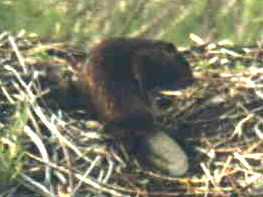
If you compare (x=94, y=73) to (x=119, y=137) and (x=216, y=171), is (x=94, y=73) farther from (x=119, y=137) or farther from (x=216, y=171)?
(x=216, y=171)

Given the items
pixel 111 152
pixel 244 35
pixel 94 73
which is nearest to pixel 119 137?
pixel 111 152

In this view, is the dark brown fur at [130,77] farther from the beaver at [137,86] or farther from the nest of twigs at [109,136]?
the nest of twigs at [109,136]

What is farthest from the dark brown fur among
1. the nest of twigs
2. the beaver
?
the nest of twigs

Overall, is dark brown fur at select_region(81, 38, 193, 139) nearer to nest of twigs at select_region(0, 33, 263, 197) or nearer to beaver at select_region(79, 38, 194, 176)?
beaver at select_region(79, 38, 194, 176)

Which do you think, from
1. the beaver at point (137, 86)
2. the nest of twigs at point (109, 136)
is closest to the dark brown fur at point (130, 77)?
the beaver at point (137, 86)

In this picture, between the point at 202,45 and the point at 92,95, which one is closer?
the point at 92,95

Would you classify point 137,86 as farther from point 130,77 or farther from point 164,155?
point 164,155
